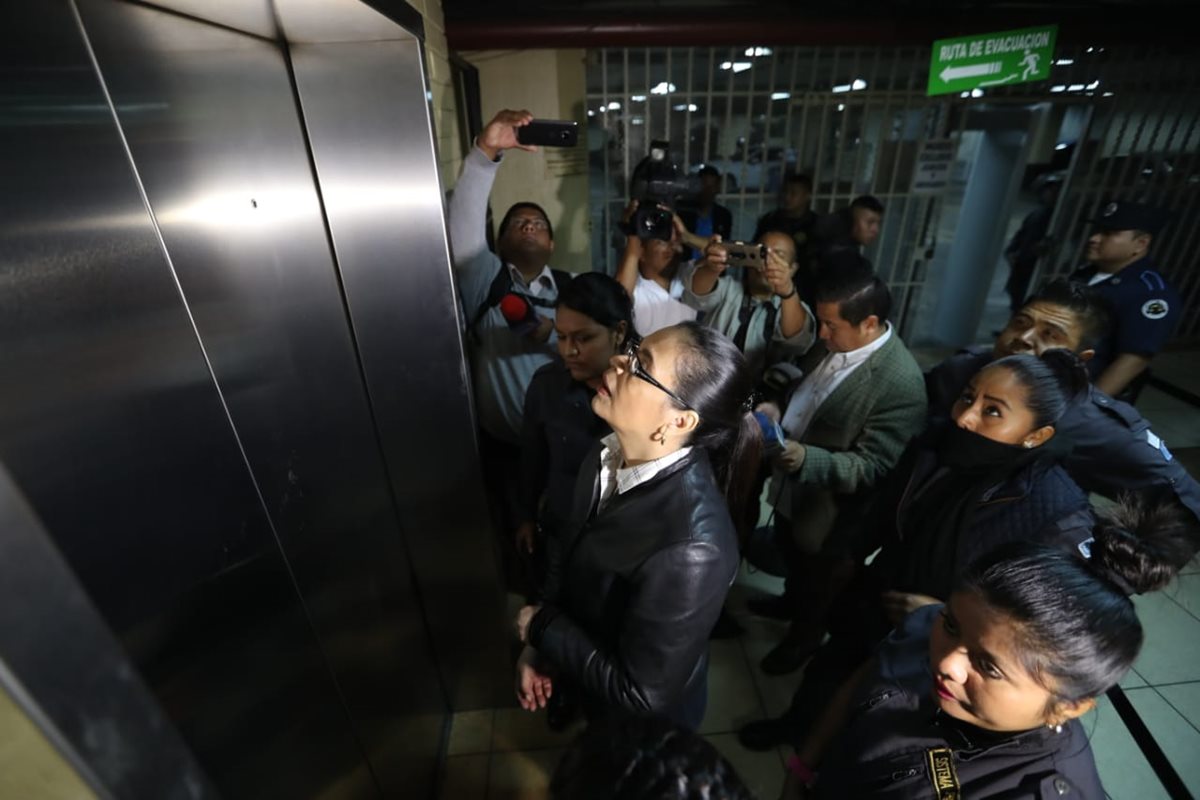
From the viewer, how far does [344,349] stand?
141cm

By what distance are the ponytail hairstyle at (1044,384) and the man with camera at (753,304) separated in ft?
3.20

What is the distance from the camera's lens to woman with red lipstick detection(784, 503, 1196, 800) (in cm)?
83

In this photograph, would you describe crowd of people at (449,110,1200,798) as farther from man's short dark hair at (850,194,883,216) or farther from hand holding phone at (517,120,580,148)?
man's short dark hair at (850,194,883,216)

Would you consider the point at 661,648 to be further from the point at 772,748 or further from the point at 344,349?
the point at 772,748

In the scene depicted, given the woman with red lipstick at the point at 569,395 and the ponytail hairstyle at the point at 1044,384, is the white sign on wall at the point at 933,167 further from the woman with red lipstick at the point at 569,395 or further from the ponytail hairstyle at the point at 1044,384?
the woman with red lipstick at the point at 569,395

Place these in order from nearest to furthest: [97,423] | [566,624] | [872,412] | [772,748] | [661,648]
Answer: [97,423] < [661,648] < [566,624] < [872,412] < [772,748]

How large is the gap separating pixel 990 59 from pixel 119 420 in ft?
13.1

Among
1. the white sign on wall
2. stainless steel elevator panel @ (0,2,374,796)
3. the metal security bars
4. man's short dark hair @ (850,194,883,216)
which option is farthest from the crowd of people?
the white sign on wall

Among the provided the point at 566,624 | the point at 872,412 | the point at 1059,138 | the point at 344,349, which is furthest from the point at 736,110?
the point at 566,624

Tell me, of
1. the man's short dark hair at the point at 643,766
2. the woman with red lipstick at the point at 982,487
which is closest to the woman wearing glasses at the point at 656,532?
the man's short dark hair at the point at 643,766

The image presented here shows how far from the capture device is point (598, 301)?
1.64m

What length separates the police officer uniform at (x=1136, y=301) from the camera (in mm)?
2514

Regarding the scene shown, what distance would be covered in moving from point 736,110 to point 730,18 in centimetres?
93

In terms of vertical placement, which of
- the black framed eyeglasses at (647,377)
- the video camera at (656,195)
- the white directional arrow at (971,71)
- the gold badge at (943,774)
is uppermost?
the white directional arrow at (971,71)
